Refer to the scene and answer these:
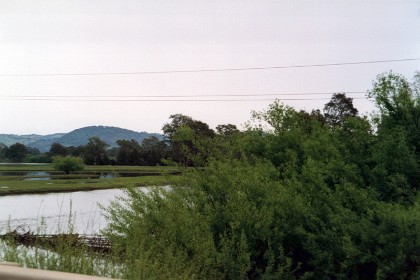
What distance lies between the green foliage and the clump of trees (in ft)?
146

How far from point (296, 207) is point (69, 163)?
157 ft

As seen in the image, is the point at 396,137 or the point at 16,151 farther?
the point at 16,151

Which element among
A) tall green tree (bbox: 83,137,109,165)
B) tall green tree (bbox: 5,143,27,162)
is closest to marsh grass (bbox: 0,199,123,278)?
tall green tree (bbox: 83,137,109,165)

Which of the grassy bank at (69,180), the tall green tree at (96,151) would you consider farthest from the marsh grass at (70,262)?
the tall green tree at (96,151)

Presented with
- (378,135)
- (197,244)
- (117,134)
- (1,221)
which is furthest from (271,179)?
(117,134)

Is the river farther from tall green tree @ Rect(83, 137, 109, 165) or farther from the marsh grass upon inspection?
the marsh grass

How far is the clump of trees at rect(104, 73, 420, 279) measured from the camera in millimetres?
7727

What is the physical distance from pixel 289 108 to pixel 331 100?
21.6 metres

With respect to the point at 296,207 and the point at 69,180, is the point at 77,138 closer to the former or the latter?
the point at 69,180

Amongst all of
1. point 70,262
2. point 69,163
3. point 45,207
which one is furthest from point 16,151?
point 70,262

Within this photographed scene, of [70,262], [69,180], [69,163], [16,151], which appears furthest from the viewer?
[69,163]

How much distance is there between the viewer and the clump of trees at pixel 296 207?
25.3 feet

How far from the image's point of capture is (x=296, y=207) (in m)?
8.62

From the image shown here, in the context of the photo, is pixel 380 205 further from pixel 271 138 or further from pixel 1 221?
pixel 1 221
